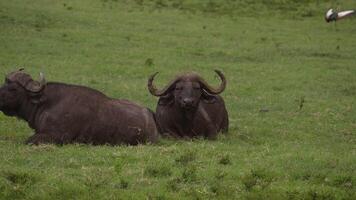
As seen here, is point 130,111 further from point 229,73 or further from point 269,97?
point 229,73

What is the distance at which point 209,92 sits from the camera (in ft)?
53.3

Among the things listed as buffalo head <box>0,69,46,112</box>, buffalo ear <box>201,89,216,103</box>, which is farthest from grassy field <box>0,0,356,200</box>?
buffalo ear <box>201,89,216,103</box>

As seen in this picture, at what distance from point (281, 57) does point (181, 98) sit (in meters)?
14.7

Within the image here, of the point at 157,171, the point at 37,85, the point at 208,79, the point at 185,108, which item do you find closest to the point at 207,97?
the point at 185,108

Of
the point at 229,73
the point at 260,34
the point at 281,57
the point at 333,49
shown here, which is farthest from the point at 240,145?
the point at 260,34

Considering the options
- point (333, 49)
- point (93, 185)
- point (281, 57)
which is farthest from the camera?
point (333, 49)

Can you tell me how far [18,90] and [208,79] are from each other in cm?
1063

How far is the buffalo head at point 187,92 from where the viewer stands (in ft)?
50.8

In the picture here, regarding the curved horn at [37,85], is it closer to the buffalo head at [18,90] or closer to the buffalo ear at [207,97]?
the buffalo head at [18,90]

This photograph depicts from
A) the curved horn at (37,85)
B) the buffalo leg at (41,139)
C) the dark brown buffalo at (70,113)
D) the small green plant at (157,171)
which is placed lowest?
the small green plant at (157,171)

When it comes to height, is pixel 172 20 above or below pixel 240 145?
above

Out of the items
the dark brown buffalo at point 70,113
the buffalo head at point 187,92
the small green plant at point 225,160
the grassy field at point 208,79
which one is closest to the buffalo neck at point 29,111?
the dark brown buffalo at point 70,113

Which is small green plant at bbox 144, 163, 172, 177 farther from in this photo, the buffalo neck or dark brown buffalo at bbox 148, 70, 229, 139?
dark brown buffalo at bbox 148, 70, 229, 139

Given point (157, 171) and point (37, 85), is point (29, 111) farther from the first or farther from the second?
point (157, 171)
